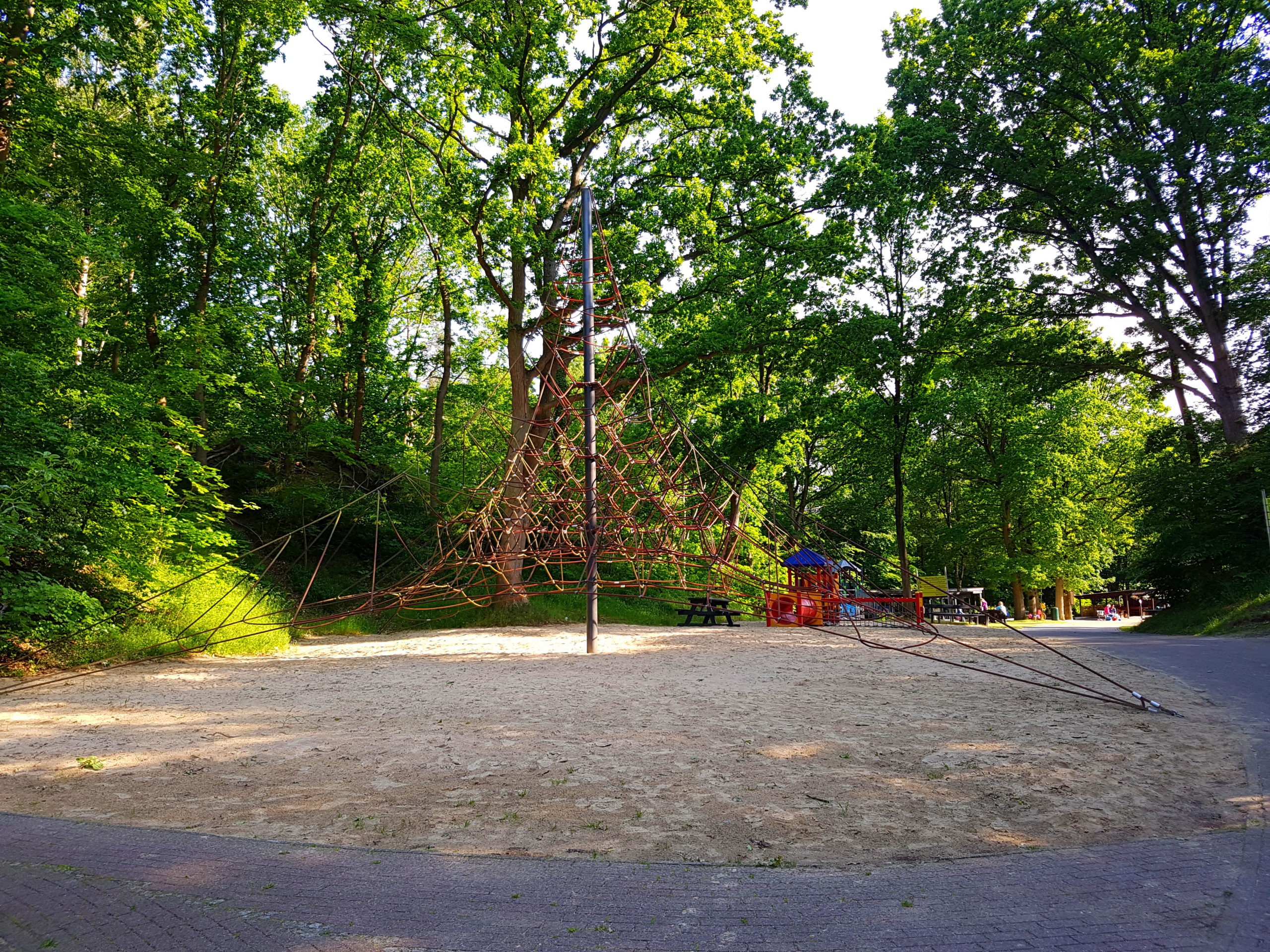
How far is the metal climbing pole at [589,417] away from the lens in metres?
9.58

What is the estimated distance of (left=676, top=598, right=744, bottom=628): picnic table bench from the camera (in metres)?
17.1

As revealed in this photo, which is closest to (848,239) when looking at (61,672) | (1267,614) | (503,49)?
(503,49)

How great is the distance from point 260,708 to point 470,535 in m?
5.01

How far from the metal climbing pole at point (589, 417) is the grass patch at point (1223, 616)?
10628 millimetres

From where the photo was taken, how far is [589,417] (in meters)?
9.89

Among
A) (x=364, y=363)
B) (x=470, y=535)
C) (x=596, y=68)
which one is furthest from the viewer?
(x=364, y=363)

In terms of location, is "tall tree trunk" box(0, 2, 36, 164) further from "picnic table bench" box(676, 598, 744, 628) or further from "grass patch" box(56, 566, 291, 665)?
"picnic table bench" box(676, 598, 744, 628)

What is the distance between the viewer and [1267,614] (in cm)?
1192

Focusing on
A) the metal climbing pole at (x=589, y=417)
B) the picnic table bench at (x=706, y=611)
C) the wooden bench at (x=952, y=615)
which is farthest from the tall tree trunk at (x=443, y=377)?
the wooden bench at (x=952, y=615)

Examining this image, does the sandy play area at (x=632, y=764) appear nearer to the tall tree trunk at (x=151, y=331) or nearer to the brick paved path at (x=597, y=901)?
the brick paved path at (x=597, y=901)

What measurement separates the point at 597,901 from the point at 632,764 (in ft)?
6.06

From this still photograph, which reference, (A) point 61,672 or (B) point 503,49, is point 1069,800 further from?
(B) point 503,49

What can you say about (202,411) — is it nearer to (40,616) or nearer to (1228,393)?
(40,616)

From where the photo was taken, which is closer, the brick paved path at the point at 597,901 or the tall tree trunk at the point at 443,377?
the brick paved path at the point at 597,901
